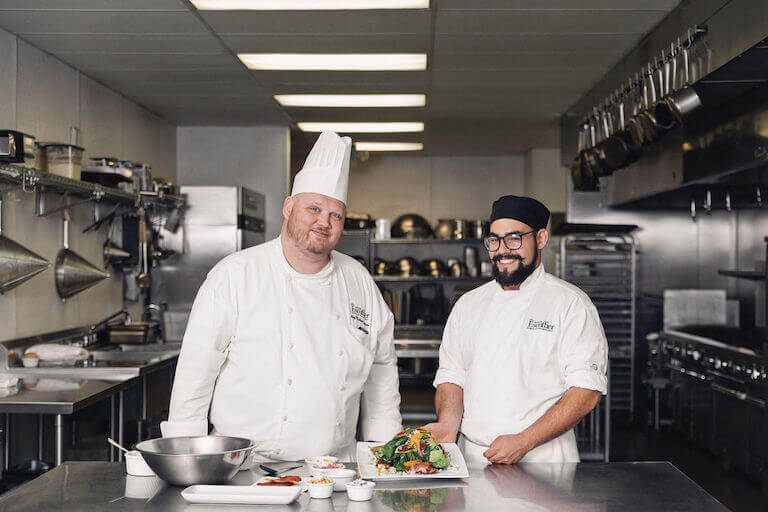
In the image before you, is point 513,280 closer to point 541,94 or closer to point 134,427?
point 134,427

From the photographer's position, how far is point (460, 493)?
1.99 meters

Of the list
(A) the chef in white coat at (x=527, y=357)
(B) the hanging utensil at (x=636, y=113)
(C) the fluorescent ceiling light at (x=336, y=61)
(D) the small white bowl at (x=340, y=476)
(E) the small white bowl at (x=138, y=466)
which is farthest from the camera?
(C) the fluorescent ceiling light at (x=336, y=61)

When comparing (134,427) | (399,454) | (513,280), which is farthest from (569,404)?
(134,427)

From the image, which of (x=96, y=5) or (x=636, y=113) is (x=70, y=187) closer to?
(x=96, y=5)

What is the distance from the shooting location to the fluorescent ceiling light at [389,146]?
8.02 m

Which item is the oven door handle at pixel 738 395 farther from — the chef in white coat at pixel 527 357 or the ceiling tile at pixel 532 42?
the chef in white coat at pixel 527 357

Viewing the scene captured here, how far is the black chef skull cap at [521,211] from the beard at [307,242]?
1.75 feet

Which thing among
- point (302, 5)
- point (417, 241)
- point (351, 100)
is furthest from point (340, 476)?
point (417, 241)

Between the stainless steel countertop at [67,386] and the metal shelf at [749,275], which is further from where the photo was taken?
the metal shelf at [749,275]

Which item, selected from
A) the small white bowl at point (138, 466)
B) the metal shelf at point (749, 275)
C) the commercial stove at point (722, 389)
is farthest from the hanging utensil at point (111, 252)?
the metal shelf at point (749, 275)

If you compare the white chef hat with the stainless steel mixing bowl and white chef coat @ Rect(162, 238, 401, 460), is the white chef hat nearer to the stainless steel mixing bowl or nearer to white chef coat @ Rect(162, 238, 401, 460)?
white chef coat @ Rect(162, 238, 401, 460)

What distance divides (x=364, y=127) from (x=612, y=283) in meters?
2.55

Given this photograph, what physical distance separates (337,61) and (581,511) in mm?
3543

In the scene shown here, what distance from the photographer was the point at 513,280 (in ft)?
8.80
